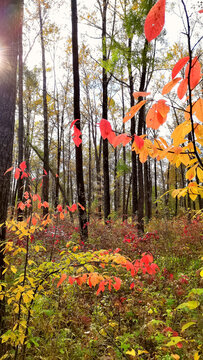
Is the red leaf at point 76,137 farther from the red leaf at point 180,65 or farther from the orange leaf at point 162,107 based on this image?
the red leaf at point 180,65

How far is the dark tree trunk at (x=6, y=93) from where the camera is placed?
280 centimetres

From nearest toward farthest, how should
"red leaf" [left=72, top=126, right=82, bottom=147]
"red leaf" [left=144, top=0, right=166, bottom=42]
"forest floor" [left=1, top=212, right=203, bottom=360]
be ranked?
"red leaf" [left=144, top=0, right=166, bottom=42] < "red leaf" [left=72, top=126, right=82, bottom=147] < "forest floor" [left=1, top=212, right=203, bottom=360]

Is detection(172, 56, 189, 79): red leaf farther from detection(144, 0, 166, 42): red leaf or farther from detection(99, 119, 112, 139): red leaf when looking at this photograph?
detection(99, 119, 112, 139): red leaf

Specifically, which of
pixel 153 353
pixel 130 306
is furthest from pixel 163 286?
pixel 153 353

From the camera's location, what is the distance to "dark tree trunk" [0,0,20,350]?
2.80 metres

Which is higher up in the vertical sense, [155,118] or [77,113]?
[77,113]

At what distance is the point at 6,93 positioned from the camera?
2.93 metres

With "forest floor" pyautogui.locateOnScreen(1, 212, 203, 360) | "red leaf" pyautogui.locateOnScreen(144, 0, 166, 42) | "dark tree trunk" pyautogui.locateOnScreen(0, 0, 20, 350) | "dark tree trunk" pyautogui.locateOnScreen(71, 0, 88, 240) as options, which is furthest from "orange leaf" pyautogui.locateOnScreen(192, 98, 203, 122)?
"dark tree trunk" pyautogui.locateOnScreen(71, 0, 88, 240)

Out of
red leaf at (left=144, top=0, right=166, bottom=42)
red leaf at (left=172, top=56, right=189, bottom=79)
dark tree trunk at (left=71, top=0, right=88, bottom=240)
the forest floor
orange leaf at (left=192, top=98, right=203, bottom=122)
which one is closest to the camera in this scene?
red leaf at (left=144, top=0, right=166, bottom=42)

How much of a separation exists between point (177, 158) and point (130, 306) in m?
3.63

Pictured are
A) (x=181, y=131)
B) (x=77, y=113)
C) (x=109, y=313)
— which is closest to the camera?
(x=181, y=131)

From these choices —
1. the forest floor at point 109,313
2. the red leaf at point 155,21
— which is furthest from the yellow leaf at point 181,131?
the forest floor at point 109,313

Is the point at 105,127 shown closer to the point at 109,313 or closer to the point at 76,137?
the point at 76,137

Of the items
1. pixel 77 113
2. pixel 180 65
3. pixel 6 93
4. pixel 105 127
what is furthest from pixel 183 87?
pixel 77 113
